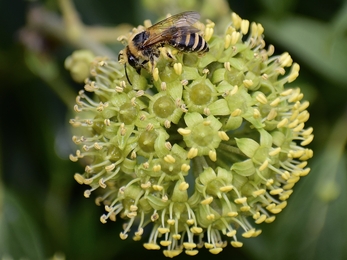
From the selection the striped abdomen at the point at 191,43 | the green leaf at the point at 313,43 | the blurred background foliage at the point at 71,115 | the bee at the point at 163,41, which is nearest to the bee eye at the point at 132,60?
the bee at the point at 163,41

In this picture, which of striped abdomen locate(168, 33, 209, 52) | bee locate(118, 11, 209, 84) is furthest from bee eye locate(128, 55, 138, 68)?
striped abdomen locate(168, 33, 209, 52)

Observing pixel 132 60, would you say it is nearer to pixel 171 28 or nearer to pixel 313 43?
pixel 171 28

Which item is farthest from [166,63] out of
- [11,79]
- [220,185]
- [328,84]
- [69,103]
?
[11,79]

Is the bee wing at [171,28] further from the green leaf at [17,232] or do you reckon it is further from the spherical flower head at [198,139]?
the green leaf at [17,232]

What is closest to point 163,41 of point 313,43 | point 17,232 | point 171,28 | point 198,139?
point 171,28

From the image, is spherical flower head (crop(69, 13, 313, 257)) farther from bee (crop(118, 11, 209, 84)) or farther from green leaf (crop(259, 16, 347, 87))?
green leaf (crop(259, 16, 347, 87))

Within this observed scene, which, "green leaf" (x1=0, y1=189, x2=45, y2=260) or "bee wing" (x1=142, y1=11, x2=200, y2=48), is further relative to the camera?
"green leaf" (x1=0, y1=189, x2=45, y2=260)
